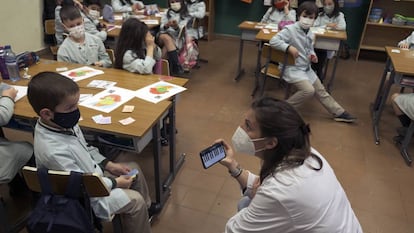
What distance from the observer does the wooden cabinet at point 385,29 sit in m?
5.39

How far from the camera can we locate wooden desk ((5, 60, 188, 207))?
1.80 metres

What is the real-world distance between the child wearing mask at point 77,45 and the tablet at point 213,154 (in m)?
1.67

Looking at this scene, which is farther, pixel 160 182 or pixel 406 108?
pixel 406 108

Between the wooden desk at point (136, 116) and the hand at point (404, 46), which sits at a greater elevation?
the hand at point (404, 46)

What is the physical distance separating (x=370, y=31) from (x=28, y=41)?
558 centimetres

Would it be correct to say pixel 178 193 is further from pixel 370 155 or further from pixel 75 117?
pixel 370 155

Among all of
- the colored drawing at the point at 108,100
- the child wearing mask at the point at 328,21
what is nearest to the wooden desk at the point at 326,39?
the child wearing mask at the point at 328,21

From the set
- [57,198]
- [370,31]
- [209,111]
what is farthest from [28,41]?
[370,31]

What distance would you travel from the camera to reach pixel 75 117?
5.08ft

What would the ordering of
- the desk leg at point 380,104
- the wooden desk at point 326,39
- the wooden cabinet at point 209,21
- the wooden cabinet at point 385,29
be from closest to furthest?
the desk leg at point 380,104, the wooden desk at point 326,39, the wooden cabinet at point 385,29, the wooden cabinet at point 209,21

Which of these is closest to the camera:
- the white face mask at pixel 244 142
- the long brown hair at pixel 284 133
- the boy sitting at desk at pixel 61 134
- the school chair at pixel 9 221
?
the long brown hair at pixel 284 133

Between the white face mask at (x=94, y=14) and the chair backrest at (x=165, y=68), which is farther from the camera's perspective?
the white face mask at (x=94, y=14)

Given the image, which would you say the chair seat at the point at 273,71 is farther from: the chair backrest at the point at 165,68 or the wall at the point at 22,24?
the wall at the point at 22,24

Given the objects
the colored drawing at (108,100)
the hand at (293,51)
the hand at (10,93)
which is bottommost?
the colored drawing at (108,100)
